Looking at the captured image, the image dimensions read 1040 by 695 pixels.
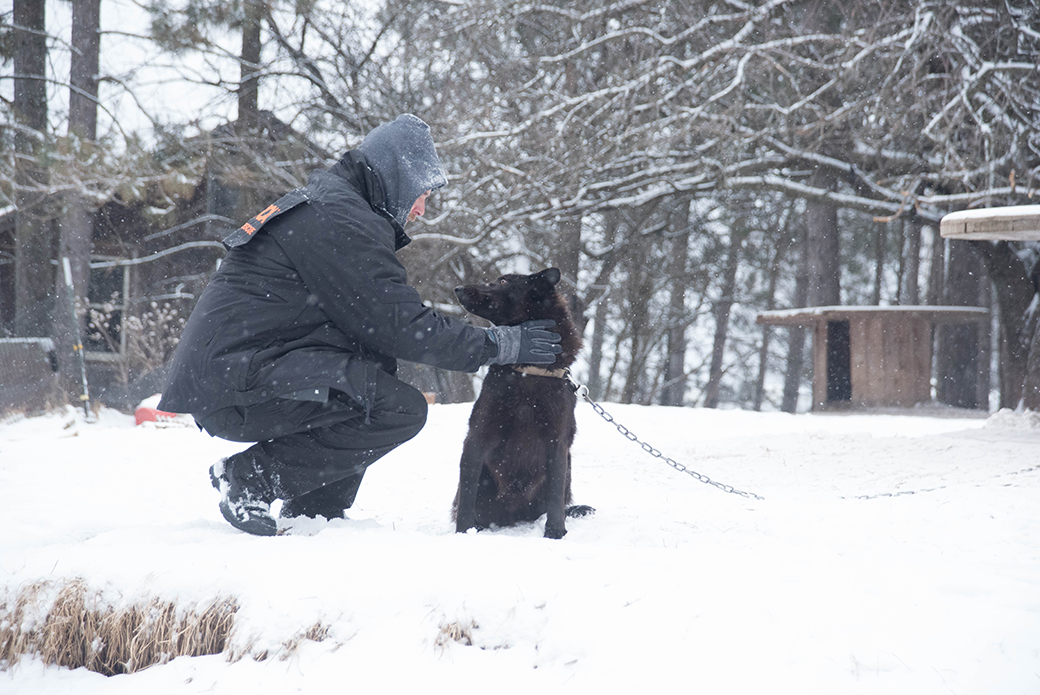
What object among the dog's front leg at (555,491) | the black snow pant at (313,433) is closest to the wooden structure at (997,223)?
the dog's front leg at (555,491)

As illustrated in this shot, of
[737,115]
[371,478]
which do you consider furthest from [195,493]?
[737,115]

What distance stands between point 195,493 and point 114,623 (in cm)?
239

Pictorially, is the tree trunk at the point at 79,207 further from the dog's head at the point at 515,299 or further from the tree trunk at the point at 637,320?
the dog's head at the point at 515,299

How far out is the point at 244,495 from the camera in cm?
232

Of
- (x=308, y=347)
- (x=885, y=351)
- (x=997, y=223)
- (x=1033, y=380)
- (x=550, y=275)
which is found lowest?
(x=1033, y=380)

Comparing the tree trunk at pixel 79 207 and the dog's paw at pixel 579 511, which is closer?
the dog's paw at pixel 579 511

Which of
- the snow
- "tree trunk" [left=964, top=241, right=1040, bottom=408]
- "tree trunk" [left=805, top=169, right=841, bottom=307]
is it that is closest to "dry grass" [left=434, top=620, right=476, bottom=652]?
the snow

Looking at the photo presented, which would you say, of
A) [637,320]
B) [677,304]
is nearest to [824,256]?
[637,320]

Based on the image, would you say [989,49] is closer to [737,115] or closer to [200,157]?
[737,115]

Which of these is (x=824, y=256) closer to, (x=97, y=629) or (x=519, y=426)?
(x=519, y=426)

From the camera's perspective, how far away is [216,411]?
7.25 ft

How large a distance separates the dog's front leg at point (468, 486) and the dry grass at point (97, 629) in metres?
1.07

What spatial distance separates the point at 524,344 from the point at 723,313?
16694 mm

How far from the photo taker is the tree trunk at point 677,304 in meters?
14.7
